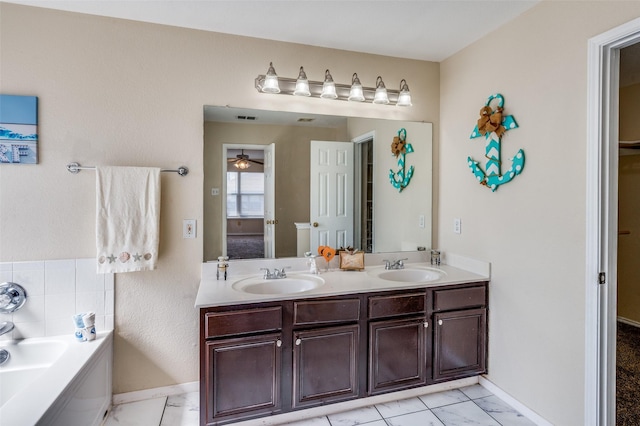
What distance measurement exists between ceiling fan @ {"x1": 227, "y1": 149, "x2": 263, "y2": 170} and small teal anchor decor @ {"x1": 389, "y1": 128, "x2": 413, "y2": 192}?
110 centimetres

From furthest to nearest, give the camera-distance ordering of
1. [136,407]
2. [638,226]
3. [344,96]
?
[638,226]
[344,96]
[136,407]

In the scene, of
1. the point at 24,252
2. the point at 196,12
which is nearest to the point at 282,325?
the point at 24,252

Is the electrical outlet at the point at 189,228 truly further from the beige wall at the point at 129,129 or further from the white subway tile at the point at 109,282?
the white subway tile at the point at 109,282

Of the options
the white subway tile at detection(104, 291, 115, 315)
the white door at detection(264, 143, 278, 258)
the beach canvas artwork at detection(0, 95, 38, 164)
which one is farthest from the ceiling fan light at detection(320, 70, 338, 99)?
the white subway tile at detection(104, 291, 115, 315)

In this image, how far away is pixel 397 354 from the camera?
213 centimetres

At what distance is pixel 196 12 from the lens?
2053 mm

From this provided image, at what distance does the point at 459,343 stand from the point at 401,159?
141 cm

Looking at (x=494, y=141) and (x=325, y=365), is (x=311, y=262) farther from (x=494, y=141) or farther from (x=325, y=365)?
(x=494, y=141)

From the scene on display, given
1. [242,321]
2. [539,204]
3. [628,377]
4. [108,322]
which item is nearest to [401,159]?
[539,204]

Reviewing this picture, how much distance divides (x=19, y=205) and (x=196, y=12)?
60.5 inches

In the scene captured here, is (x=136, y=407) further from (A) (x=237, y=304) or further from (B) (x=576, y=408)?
(B) (x=576, y=408)

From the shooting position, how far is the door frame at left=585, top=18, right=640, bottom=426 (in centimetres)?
166

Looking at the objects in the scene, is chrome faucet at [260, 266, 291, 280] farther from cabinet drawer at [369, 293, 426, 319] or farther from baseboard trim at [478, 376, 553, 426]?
baseboard trim at [478, 376, 553, 426]

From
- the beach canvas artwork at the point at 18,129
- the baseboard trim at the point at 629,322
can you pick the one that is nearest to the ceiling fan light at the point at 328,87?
the beach canvas artwork at the point at 18,129
